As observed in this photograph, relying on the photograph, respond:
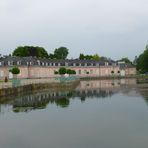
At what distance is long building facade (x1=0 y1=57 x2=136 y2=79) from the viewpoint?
5459 cm

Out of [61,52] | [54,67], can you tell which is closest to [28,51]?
[54,67]

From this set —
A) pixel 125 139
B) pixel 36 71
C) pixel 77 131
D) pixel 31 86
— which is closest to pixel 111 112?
pixel 77 131

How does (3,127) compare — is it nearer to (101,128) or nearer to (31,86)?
(101,128)

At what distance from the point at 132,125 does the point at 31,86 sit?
2219 cm

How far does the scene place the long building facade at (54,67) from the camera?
54594 mm

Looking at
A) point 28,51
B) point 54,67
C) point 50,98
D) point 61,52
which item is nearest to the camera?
point 50,98

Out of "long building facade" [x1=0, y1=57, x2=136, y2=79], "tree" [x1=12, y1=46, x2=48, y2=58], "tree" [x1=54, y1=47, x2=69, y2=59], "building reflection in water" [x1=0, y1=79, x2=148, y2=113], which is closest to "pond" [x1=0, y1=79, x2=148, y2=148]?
"building reflection in water" [x1=0, y1=79, x2=148, y2=113]

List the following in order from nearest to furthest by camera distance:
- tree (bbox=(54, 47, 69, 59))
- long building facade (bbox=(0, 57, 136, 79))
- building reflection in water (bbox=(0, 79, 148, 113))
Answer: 1. building reflection in water (bbox=(0, 79, 148, 113))
2. long building facade (bbox=(0, 57, 136, 79))
3. tree (bbox=(54, 47, 69, 59))

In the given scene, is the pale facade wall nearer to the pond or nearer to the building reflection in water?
the building reflection in water

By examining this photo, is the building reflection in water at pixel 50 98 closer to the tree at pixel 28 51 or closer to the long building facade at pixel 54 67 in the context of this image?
the long building facade at pixel 54 67

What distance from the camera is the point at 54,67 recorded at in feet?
224

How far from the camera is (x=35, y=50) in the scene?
242 ft

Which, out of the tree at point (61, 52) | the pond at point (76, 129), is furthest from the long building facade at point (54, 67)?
the pond at point (76, 129)

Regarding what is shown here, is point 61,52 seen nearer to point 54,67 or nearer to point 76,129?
point 54,67
